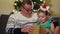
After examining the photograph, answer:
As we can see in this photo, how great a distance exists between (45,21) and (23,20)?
7.1 inches

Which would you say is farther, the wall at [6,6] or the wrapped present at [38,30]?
the wall at [6,6]

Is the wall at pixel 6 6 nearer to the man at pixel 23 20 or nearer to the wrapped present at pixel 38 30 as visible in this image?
the man at pixel 23 20

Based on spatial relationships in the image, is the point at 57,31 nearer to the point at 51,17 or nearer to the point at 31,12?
the point at 51,17

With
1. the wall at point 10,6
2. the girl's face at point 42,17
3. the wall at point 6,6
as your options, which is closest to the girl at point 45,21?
the girl's face at point 42,17

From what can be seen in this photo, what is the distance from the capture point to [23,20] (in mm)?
1239

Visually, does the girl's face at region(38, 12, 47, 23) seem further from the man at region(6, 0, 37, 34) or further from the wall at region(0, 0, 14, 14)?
the wall at region(0, 0, 14, 14)

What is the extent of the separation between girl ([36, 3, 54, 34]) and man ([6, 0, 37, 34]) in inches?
2.2

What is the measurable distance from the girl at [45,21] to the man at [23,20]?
0.19ft

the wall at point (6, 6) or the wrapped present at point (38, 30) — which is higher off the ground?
the wall at point (6, 6)

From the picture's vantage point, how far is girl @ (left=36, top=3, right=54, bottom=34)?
1.18 metres

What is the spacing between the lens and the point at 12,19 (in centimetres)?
125

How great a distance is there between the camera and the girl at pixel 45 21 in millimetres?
1181

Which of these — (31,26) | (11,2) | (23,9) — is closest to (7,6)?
(11,2)

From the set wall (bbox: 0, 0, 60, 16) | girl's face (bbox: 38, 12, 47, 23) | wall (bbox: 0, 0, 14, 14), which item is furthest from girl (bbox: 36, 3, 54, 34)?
wall (bbox: 0, 0, 14, 14)
